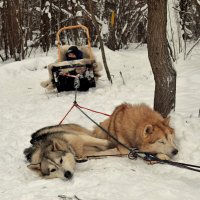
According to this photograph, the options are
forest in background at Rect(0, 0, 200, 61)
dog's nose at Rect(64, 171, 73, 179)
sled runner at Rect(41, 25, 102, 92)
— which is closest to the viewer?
dog's nose at Rect(64, 171, 73, 179)

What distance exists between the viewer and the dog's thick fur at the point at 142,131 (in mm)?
4145

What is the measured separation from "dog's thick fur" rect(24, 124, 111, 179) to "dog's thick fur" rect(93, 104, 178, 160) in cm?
26

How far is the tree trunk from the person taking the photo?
466 cm

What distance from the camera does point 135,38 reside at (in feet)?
67.9

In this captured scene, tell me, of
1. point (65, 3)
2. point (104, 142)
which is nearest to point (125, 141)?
point (104, 142)

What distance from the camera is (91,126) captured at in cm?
605

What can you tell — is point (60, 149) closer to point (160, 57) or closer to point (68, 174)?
point (68, 174)

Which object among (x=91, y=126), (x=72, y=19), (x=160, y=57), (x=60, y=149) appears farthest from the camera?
(x=72, y=19)

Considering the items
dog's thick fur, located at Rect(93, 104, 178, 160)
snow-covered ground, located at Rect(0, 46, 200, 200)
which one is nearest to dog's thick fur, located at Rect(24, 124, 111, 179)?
snow-covered ground, located at Rect(0, 46, 200, 200)

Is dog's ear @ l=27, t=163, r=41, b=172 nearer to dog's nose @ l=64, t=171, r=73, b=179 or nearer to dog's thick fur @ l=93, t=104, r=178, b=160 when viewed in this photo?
dog's nose @ l=64, t=171, r=73, b=179

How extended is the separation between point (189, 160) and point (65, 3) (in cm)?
1276

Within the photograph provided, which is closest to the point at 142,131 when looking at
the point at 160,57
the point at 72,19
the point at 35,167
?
the point at 160,57

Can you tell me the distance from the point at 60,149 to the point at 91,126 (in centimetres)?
176

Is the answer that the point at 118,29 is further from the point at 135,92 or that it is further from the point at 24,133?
the point at 24,133
